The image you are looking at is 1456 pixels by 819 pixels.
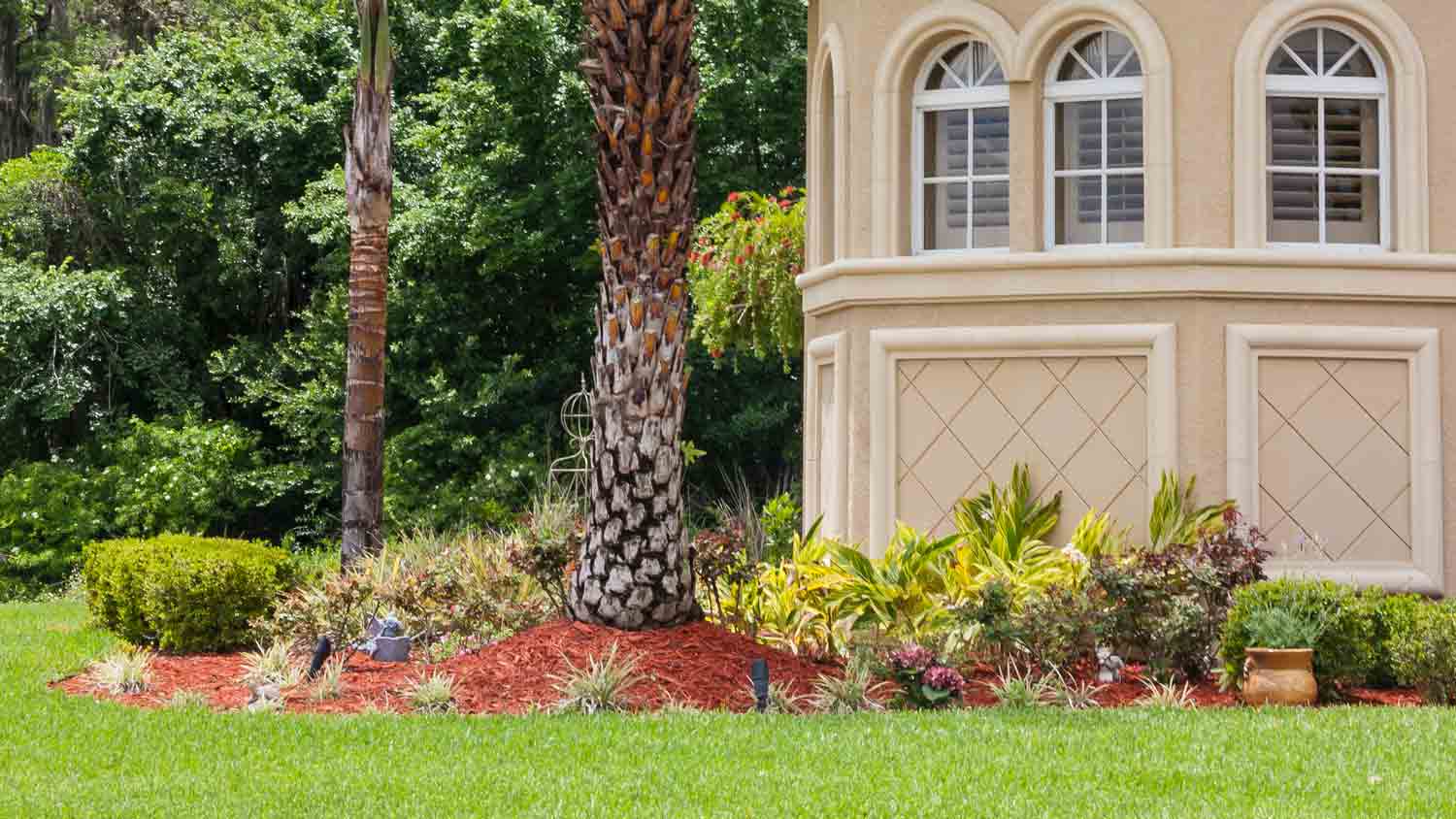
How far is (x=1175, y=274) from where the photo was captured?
12.7m

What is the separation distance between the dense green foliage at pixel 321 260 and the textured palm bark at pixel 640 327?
479 inches

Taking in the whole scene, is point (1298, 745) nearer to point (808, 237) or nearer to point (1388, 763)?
point (1388, 763)

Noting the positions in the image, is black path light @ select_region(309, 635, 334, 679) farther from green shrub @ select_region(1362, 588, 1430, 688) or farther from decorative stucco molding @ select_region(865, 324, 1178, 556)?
green shrub @ select_region(1362, 588, 1430, 688)

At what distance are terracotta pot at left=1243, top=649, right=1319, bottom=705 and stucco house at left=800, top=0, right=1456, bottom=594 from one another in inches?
89.8

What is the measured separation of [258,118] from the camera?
86.9 ft

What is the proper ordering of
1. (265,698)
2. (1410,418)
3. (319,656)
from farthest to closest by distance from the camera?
(1410,418) < (319,656) < (265,698)

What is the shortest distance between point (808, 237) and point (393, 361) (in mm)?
11700

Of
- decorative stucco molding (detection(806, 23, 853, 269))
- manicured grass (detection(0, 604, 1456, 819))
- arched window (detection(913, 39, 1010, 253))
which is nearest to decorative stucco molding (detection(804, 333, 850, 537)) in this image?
decorative stucco molding (detection(806, 23, 853, 269))

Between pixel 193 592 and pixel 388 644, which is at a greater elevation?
pixel 193 592

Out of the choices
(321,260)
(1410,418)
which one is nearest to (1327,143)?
(1410,418)

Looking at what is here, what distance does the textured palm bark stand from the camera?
11.2 metres

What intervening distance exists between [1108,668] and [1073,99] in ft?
14.7

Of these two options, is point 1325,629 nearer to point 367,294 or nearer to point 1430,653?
point 1430,653

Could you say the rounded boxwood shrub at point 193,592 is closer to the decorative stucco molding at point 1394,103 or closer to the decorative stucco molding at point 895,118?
the decorative stucco molding at point 895,118
